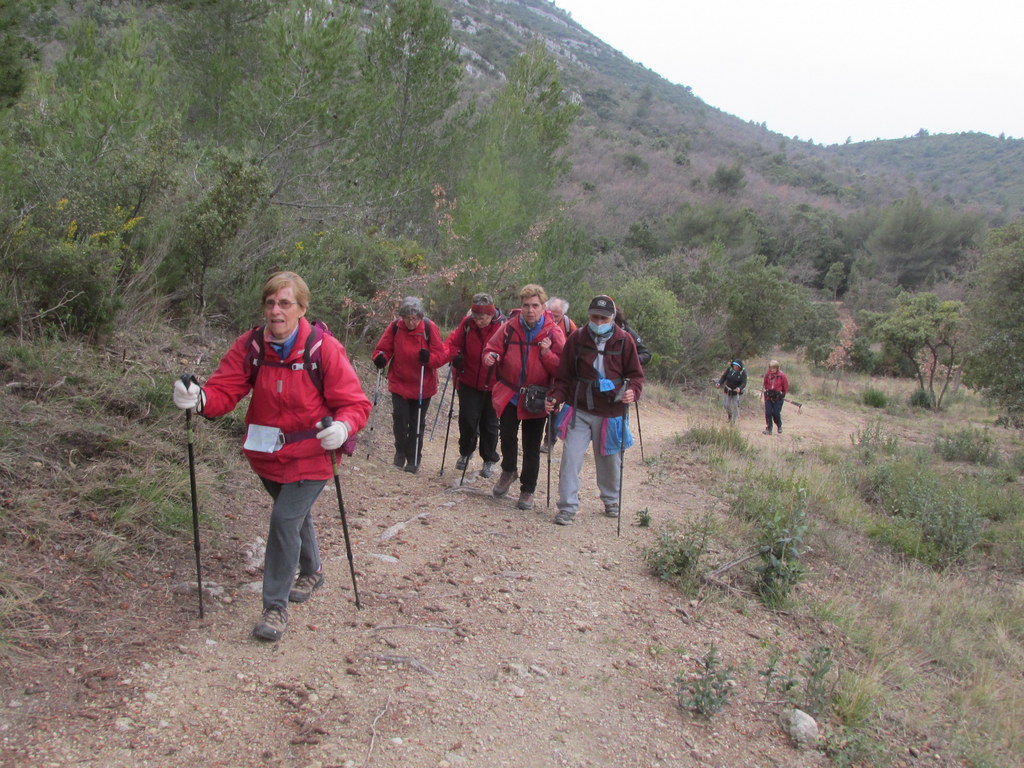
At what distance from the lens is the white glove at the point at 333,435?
11.7 ft

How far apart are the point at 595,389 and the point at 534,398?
54cm

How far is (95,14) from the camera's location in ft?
53.0

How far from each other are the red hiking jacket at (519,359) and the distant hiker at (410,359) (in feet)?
2.23

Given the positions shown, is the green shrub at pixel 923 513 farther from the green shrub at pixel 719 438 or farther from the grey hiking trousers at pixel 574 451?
the grey hiking trousers at pixel 574 451

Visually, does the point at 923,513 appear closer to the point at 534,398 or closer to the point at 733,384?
the point at 534,398

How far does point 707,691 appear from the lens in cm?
362

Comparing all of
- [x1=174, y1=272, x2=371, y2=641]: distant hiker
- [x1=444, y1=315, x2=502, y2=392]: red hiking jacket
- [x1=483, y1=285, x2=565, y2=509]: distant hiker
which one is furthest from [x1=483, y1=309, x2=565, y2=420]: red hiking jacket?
[x1=174, y1=272, x2=371, y2=641]: distant hiker

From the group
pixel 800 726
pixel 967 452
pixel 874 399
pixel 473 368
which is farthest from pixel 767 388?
pixel 800 726

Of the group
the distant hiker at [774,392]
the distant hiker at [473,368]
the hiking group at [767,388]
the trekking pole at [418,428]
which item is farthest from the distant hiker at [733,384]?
Result: the trekking pole at [418,428]

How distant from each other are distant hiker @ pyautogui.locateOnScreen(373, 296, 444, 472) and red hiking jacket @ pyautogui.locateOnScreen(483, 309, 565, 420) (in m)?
0.68

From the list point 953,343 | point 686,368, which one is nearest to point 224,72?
point 686,368

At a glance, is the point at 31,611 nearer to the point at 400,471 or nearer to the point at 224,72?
the point at 400,471

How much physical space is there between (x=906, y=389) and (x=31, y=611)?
103 feet

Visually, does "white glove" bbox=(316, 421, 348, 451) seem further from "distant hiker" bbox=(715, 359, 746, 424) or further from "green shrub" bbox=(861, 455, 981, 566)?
"distant hiker" bbox=(715, 359, 746, 424)
